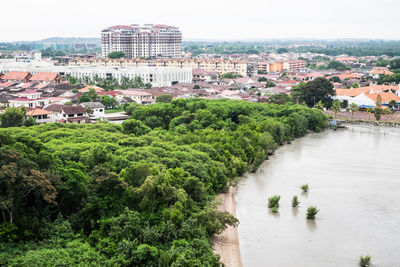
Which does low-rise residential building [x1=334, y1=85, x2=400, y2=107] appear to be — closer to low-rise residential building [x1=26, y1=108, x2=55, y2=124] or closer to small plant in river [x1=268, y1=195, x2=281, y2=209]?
small plant in river [x1=268, y1=195, x2=281, y2=209]

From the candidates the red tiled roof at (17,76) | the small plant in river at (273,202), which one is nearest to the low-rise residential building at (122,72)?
the red tiled roof at (17,76)

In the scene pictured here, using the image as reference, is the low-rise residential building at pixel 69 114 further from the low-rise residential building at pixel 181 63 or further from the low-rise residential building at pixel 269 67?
the low-rise residential building at pixel 269 67

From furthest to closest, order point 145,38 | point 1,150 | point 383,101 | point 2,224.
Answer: point 145,38
point 383,101
point 1,150
point 2,224

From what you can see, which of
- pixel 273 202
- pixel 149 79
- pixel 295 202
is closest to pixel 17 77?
pixel 149 79

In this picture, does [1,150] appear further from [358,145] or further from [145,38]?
[145,38]

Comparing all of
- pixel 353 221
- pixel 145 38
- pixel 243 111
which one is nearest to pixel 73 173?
pixel 353 221

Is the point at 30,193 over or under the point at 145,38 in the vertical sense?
under

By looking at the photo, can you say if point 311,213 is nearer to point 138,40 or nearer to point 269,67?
point 269,67
